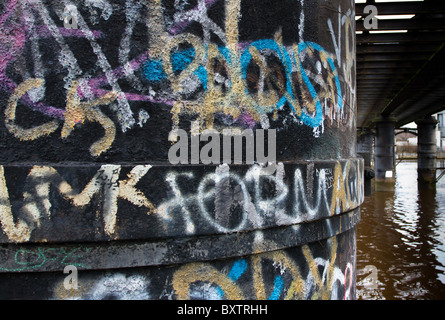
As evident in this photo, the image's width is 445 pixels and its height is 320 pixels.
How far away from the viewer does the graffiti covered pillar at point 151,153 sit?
5.66ft

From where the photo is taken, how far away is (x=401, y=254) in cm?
854

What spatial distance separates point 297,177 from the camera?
6.84ft

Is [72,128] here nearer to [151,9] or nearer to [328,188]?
[151,9]

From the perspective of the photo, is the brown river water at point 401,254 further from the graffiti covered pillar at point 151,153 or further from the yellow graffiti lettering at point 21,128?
the yellow graffiti lettering at point 21,128

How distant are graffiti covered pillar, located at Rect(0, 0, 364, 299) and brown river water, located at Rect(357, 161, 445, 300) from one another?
16.7ft

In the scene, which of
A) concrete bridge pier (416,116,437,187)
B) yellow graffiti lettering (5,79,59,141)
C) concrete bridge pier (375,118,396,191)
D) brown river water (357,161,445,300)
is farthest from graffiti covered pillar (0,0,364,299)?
concrete bridge pier (416,116,437,187)

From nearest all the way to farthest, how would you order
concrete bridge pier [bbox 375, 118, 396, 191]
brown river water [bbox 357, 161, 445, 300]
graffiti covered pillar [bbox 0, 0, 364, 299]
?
1. graffiti covered pillar [bbox 0, 0, 364, 299]
2. brown river water [bbox 357, 161, 445, 300]
3. concrete bridge pier [bbox 375, 118, 396, 191]

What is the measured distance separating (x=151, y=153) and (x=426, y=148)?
88.3 ft

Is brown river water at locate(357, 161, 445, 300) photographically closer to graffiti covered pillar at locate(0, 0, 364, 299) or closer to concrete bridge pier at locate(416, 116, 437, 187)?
graffiti covered pillar at locate(0, 0, 364, 299)

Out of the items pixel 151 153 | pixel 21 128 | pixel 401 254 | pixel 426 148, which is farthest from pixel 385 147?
pixel 21 128

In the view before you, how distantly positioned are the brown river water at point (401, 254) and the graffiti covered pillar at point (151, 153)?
16.7 feet

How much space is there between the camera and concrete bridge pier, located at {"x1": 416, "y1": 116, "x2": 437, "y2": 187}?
24045mm

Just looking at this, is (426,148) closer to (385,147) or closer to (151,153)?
(385,147)

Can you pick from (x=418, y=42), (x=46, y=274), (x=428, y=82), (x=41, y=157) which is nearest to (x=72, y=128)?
(x=41, y=157)
